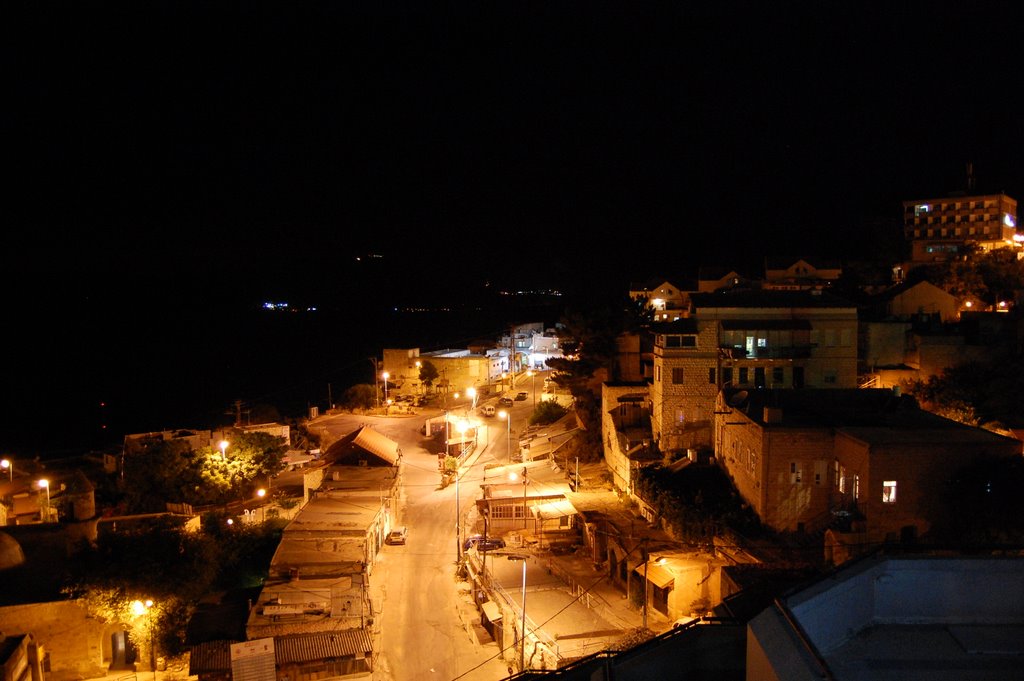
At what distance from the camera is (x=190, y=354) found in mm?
91625

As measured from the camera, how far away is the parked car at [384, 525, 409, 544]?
1902 cm

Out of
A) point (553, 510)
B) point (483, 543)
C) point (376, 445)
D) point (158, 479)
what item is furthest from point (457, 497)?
point (158, 479)

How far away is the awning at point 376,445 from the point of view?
23016mm

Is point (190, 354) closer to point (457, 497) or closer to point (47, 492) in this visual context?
point (47, 492)

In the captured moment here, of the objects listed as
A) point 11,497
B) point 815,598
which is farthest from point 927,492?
point 11,497

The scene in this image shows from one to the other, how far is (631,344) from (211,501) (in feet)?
49.3

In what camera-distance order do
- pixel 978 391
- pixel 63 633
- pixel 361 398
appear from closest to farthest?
pixel 63 633
pixel 978 391
pixel 361 398

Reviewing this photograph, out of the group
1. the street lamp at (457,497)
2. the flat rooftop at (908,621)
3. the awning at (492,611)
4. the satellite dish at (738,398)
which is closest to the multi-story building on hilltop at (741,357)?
the satellite dish at (738,398)

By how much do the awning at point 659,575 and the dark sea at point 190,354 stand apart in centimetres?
2373

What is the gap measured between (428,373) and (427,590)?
23683mm

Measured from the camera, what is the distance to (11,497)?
765 inches

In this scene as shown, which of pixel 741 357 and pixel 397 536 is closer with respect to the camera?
pixel 397 536

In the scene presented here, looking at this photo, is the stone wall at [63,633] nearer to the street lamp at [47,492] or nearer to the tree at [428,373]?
the street lamp at [47,492]

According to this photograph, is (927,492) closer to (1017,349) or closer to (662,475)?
(662,475)
